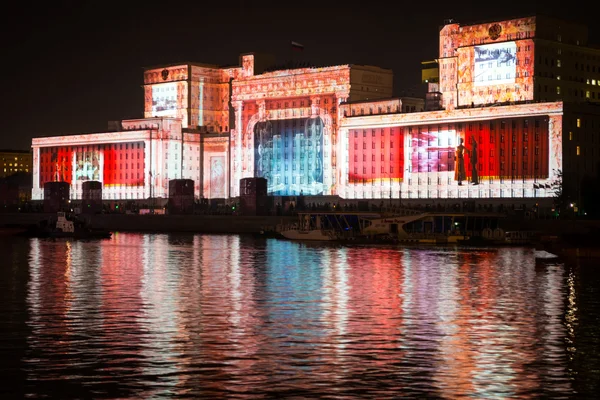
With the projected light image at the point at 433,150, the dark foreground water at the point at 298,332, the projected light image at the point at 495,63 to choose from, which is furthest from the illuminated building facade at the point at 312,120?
the dark foreground water at the point at 298,332

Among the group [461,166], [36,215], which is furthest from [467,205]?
[36,215]

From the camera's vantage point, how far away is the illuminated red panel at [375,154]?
17512cm

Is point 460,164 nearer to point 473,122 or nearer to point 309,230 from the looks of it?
point 473,122

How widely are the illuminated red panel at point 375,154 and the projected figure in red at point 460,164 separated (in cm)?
1161

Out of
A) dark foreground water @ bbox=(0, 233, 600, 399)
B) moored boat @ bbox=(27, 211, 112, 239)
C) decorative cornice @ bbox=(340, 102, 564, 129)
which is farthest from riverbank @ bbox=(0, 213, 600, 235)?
dark foreground water @ bbox=(0, 233, 600, 399)

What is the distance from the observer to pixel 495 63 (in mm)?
158750

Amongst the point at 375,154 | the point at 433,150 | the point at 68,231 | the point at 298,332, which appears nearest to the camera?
the point at 298,332

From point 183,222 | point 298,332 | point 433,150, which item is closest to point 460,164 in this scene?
point 433,150

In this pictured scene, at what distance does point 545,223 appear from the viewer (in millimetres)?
125312

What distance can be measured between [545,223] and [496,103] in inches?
1496

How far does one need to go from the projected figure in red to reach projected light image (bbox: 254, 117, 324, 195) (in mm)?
31396

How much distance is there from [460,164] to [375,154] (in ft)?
62.5

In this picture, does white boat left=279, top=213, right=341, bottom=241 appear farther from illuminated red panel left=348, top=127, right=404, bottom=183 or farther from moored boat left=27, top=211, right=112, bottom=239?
illuminated red panel left=348, top=127, right=404, bottom=183

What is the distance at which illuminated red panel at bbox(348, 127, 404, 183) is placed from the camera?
175 meters
